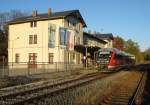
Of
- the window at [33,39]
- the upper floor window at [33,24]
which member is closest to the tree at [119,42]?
the upper floor window at [33,24]

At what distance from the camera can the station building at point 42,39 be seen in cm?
4487

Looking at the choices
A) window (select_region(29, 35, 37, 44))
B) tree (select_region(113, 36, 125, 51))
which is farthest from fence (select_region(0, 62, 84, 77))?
tree (select_region(113, 36, 125, 51))

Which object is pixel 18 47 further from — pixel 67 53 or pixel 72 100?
pixel 72 100

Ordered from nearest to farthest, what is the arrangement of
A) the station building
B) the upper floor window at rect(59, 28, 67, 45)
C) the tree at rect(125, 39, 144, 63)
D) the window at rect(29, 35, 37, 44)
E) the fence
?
the fence, the upper floor window at rect(59, 28, 67, 45), the station building, the window at rect(29, 35, 37, 44), the tree at rect(125, 39, 144, 63)

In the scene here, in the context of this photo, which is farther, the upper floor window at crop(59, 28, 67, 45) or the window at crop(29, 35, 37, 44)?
the window at crop(29, 35, 37, 44)

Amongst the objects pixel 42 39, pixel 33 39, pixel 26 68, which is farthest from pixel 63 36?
pixel 33 39

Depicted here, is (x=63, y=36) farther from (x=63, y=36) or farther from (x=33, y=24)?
(x=33, y=24)

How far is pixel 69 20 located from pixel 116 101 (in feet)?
123

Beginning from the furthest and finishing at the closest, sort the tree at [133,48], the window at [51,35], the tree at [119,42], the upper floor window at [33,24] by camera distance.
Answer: the tree at [119,42], the tree at [133,48], the upper floor window at [33,24], the window at [51,35]

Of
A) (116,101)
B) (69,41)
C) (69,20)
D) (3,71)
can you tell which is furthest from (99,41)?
(116,101)

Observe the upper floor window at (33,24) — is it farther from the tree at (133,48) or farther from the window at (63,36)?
the tree at (133,48)

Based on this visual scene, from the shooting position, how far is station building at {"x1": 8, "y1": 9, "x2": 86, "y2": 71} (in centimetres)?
4487

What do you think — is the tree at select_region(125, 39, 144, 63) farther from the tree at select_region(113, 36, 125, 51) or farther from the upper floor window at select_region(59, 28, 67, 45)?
the upper floor window at select_region(59, 28, 67, 45)

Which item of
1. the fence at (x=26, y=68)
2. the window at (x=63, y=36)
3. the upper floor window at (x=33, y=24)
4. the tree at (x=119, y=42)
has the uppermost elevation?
the tree at (x=119, y=42)
